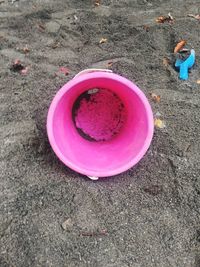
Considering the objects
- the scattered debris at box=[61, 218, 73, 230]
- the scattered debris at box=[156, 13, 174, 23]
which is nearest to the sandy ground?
the scattered debris at box=[61, 218, 73, 230]

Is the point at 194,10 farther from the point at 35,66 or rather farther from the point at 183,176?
the point at 183,176

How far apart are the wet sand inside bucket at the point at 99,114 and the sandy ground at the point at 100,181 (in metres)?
0.17

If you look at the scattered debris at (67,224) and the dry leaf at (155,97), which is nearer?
the scattered debris at (67,224)

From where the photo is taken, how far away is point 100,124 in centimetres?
208

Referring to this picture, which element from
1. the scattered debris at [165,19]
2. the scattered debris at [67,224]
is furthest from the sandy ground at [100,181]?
the scattered debris at [165,19]

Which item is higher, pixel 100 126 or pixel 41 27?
pixel 100 126

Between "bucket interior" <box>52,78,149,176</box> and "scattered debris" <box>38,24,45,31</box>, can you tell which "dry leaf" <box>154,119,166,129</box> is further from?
"scattered debris" <box>38,24,45,31</box>

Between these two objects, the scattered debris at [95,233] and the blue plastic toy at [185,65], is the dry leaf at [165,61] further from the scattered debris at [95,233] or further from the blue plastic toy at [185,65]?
the scattered debris at [95,233]

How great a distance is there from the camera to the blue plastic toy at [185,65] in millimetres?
2423

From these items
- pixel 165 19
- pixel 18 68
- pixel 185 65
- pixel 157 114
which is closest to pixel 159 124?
pixel 157 114

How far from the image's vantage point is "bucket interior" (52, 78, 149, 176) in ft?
6.15

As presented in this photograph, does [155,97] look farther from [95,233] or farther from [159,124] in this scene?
[95,233]

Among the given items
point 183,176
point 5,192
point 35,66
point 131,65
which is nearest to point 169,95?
point 131,65

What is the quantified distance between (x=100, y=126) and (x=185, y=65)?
25.8 inches
